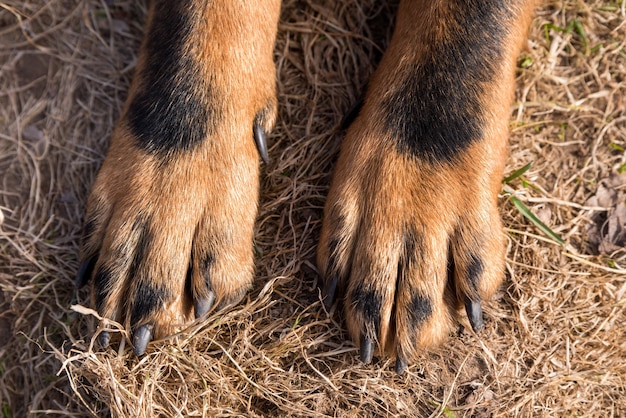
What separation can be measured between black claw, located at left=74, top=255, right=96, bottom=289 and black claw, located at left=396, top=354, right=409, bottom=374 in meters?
1.13

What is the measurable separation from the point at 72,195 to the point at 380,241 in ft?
4.57

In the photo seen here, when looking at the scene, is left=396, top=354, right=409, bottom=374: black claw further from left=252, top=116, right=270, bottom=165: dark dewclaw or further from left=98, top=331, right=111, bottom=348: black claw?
left=98, top=331, right=111, bottom=348: black claw

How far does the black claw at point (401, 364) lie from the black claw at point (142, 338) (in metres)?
0.85

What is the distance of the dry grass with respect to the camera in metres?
2.33

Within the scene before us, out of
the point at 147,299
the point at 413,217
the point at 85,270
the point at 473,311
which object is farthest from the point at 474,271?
the point at 85,270

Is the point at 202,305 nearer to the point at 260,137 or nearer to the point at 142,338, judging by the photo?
the point at 142,338

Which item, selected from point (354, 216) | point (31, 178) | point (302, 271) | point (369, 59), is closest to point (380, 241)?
point (354, 216)

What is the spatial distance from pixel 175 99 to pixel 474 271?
46.7 inches

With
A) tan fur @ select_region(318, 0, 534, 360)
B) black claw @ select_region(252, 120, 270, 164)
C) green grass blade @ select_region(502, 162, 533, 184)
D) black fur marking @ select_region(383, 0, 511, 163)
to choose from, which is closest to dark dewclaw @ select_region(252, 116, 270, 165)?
black claw @ select_region(252, 120, 270, 164)

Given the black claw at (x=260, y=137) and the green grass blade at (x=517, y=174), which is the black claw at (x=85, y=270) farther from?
the green grass blade at (x=517, y=174)

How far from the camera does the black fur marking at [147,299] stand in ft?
6.88

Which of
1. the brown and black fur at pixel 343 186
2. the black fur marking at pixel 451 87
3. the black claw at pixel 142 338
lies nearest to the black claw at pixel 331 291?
the brown and black fur at pixel 343 186

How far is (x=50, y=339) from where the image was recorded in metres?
2.54

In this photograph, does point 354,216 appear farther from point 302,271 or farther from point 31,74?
point 31,74
